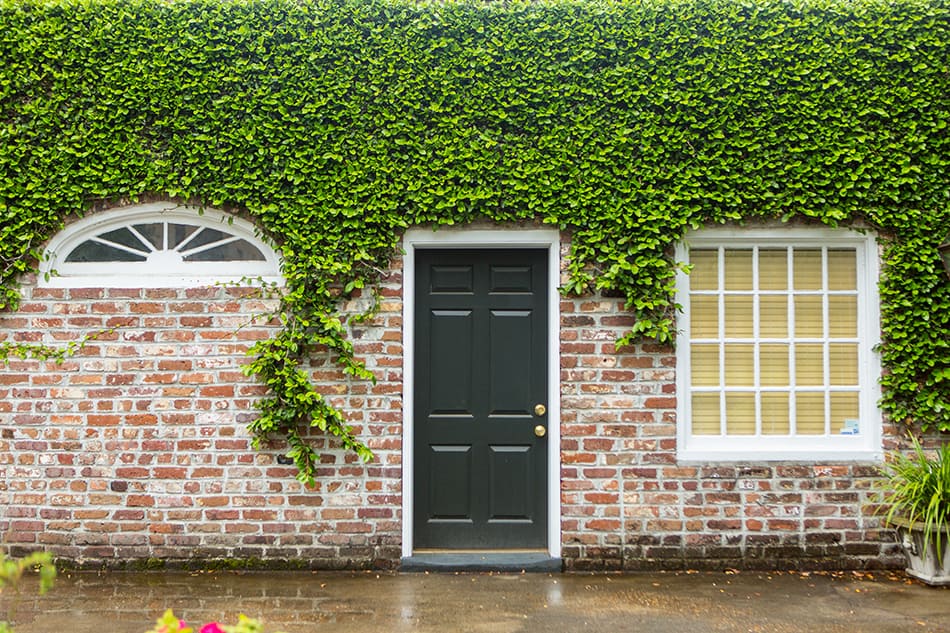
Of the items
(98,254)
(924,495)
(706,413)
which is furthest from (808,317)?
(98,254)

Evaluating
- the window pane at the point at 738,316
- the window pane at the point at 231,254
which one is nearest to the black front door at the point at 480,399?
the window pane at the point at 231,254

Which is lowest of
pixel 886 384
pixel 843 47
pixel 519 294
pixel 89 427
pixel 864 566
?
pixel 864 566

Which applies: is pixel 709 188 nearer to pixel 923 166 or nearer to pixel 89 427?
pixel 923 166

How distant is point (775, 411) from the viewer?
18.3 ft

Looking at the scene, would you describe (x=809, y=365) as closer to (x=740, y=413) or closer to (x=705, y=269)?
(x=740, y=413)

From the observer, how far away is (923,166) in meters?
5.46

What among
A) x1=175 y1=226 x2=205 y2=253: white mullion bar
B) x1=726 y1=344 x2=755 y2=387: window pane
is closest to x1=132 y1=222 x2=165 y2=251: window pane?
x1=175 y1=226 x2=205 y2=253: white mullion bar

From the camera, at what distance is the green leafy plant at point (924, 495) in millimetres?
4926

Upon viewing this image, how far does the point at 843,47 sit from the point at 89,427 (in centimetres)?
587

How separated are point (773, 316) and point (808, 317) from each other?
0.25 metres

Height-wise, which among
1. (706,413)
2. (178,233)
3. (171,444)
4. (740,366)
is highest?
(178,233)

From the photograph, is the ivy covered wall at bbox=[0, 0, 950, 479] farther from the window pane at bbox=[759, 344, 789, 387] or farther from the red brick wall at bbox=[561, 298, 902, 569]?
the window pane at bbox=[759, 344, 789, 387]

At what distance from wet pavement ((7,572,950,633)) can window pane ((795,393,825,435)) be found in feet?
3.24

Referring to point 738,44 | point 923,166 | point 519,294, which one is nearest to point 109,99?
point 519,294
